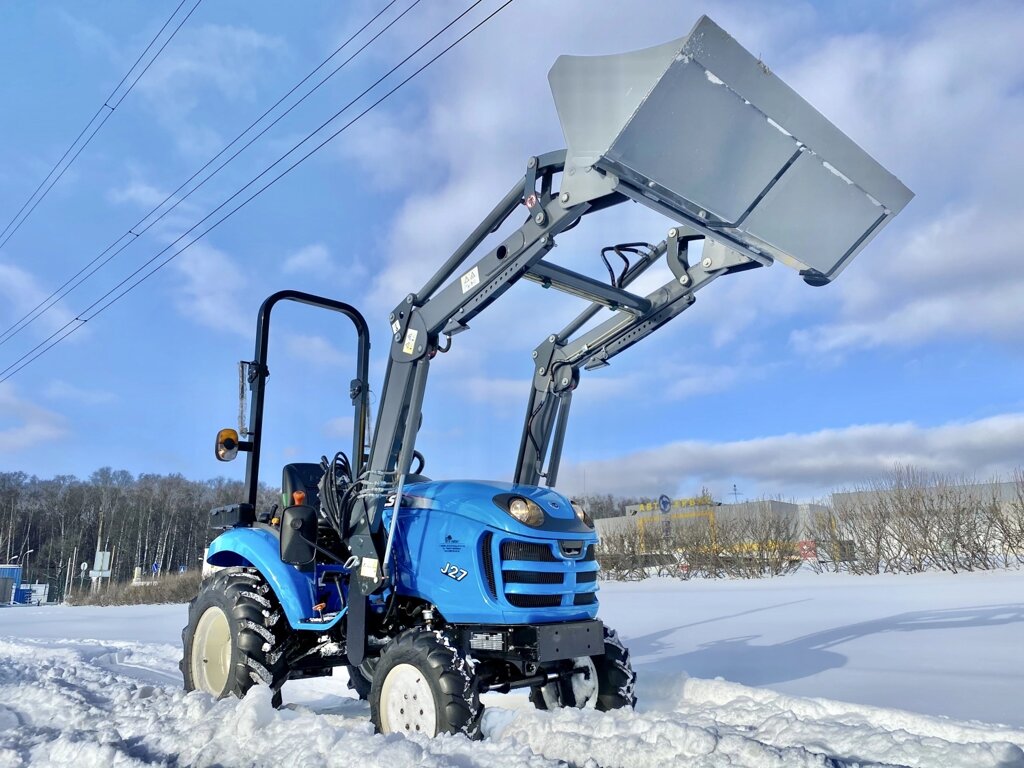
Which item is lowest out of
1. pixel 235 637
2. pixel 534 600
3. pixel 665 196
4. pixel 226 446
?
pixel 235 637

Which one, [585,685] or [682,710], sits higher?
[585,685]

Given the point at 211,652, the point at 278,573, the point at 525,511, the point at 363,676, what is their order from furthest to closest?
the point at 211,652 < the point at 278,573 < the point at 363,676 < the point at 525,511

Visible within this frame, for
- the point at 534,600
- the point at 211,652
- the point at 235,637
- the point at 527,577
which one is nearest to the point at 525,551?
the point at 527,577

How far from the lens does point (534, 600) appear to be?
152 inches

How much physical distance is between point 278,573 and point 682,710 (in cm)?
236

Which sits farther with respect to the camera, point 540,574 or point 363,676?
point 363,676

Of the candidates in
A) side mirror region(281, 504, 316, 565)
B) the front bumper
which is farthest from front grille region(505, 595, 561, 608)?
side mirror region(281, 504, 316, 565)

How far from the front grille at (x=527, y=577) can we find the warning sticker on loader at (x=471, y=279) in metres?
1.43

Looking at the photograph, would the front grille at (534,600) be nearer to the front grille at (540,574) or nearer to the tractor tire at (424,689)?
the front grille at (540,574)

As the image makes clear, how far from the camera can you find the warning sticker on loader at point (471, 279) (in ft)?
13.0

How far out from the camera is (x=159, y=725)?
3811 mm

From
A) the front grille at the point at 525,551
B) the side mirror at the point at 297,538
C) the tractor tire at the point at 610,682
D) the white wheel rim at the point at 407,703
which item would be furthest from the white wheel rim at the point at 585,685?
the side mirror at the point at 297,538

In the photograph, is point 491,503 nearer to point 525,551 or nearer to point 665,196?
point 525,551

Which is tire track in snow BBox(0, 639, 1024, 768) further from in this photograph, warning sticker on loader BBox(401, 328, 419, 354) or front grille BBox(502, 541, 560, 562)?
warning sticker on loader BBox(401, 328, 419, 354)
